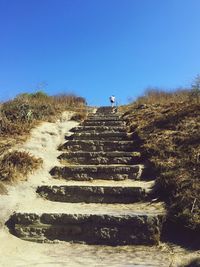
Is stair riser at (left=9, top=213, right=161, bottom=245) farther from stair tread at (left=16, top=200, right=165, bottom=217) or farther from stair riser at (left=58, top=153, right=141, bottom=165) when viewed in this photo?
stair riser at (left=58, top=153, right=141, bottom=165)

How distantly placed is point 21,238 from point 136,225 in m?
1.49

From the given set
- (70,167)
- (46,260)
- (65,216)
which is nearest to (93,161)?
(70,167)

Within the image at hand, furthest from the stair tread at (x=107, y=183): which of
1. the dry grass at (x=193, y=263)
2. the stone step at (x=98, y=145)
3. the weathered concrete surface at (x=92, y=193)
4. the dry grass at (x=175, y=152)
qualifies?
the dry grass at (x=193, y=263)

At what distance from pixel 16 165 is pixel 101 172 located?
142 centimetres

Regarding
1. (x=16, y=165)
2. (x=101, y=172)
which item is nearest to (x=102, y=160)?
(x=101, y=172)

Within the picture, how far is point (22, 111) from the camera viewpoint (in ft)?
30.6

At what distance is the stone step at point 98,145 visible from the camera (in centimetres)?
822

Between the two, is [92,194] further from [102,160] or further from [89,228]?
[102,160]

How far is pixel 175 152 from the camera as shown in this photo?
6.77 metres

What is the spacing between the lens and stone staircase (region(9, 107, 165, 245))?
497 centimetres

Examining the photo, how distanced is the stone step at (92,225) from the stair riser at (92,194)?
16.2 inches

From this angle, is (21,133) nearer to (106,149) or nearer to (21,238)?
(106,149)

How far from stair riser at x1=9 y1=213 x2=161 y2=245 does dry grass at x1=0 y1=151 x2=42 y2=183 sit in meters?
1.07

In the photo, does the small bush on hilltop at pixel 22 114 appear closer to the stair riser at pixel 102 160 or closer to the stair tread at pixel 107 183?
the stair riser at pixel 102 160
